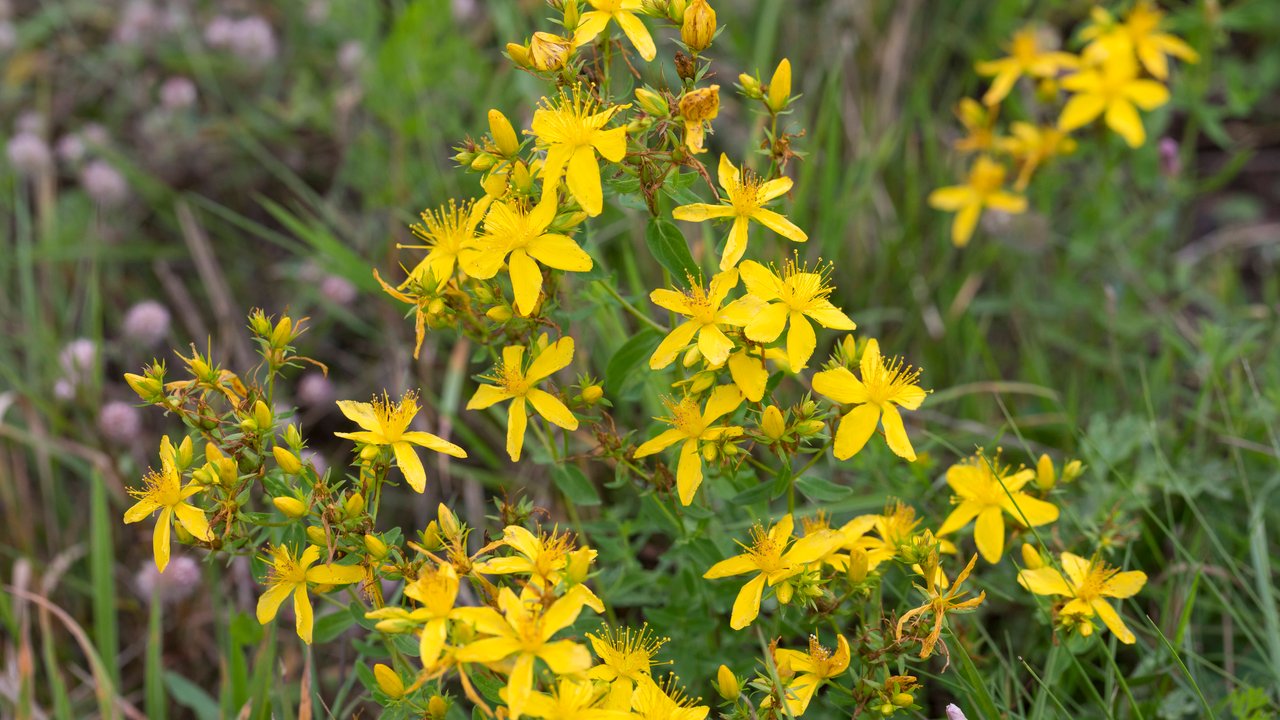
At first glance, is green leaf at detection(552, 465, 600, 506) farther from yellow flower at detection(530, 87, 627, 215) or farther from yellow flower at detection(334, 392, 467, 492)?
yellow flower at detection(530, 87, 627, 215)

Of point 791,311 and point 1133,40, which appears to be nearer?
point 791,311

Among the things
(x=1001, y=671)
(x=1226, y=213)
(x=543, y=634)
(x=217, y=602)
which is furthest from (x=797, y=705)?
(x=1226, y=213)

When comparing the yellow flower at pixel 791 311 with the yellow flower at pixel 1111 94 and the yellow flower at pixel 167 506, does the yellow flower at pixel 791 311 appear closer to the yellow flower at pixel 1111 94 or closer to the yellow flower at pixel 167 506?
the yellow flower at pixel 167 506

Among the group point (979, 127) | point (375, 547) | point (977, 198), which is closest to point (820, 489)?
point (375, 547)

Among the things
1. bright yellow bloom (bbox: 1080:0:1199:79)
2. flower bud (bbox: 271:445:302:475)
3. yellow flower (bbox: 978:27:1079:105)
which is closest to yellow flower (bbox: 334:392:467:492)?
flower bud (bbox: 271:445:302:475)

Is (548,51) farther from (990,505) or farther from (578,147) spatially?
(990,505)

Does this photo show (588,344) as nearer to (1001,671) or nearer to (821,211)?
(821,211)

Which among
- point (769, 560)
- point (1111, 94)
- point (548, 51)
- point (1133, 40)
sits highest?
point (548, 51)
